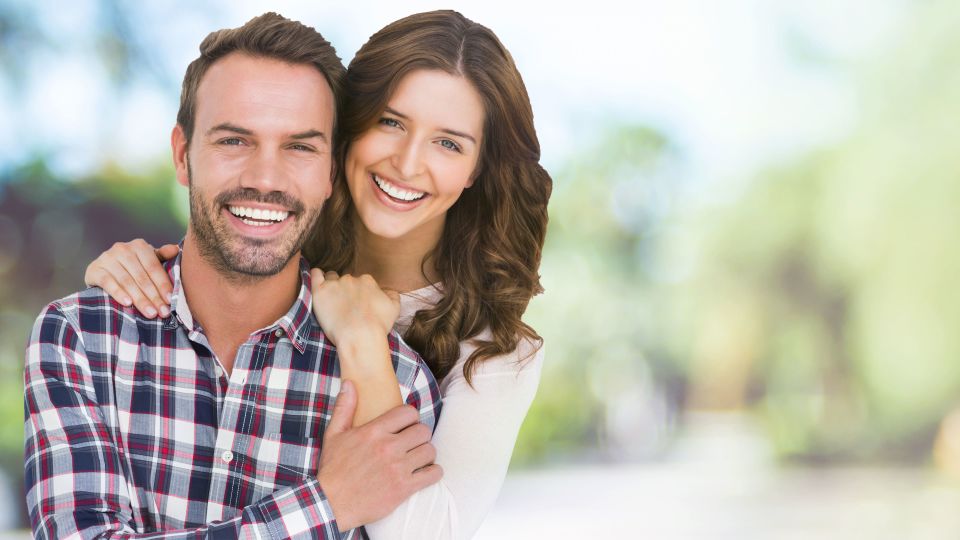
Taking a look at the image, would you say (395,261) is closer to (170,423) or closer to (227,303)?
(227,303)

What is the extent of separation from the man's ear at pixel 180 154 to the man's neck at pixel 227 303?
0.33ft

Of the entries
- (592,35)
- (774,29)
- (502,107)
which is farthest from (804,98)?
(502,107)

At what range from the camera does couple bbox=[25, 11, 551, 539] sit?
5.04 feet

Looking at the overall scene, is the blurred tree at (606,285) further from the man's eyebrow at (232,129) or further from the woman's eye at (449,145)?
the man's eyebrow at (232,129)

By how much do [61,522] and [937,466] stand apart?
9215 mm

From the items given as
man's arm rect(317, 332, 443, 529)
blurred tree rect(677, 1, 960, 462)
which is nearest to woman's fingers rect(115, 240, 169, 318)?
man's arm rect(317, 332, 443, 529)

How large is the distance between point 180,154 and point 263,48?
24cm

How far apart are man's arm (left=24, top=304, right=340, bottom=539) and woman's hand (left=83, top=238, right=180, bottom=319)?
0.13 metres

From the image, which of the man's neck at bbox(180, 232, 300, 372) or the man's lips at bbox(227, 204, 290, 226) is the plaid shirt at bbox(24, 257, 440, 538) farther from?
the man's lips at bbox(227, 204, 290, 226)

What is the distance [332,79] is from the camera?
1.79 meters

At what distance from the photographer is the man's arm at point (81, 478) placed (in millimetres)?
1467

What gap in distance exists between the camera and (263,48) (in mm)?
1713

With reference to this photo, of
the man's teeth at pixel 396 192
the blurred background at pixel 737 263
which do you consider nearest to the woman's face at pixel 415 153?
the man's teeth at pixel 396 192

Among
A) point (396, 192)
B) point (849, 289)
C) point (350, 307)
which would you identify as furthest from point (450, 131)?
point (849, 289)
